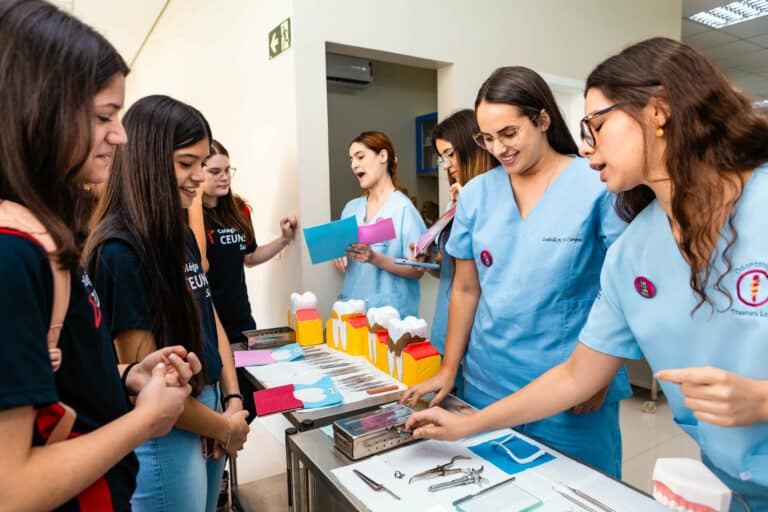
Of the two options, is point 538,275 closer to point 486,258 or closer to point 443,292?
point 486,258

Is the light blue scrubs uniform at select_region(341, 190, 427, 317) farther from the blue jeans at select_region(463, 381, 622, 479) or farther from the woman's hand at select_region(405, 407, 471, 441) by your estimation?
the woman's hand at select_region(405, 407, 471, 441)

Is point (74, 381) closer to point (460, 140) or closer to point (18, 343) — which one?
point (18, 343)

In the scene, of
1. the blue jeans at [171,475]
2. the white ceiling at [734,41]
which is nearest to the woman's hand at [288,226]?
the blue jeans at [171,475]

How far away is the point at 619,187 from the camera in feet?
2.79

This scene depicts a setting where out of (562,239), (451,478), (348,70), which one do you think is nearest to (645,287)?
(562,239)

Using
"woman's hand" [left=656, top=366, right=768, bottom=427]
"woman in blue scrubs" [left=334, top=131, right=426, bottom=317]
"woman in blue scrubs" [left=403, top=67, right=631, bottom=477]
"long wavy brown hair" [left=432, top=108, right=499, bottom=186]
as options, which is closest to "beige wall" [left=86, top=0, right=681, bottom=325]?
"woman in blue scrubs" [left=334, top=131, right=426, bottom=317]

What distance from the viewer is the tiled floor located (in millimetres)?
2246

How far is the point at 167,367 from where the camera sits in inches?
32.6

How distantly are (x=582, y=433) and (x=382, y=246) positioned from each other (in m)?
1.22

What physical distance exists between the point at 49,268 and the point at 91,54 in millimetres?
272

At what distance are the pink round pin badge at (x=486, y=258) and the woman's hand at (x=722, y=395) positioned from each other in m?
0.72

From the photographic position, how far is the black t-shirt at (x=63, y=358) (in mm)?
484

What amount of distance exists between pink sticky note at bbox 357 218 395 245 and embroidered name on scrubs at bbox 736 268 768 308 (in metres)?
1.41

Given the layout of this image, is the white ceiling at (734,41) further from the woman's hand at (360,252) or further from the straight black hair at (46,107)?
the straight black hair at (46,107)
